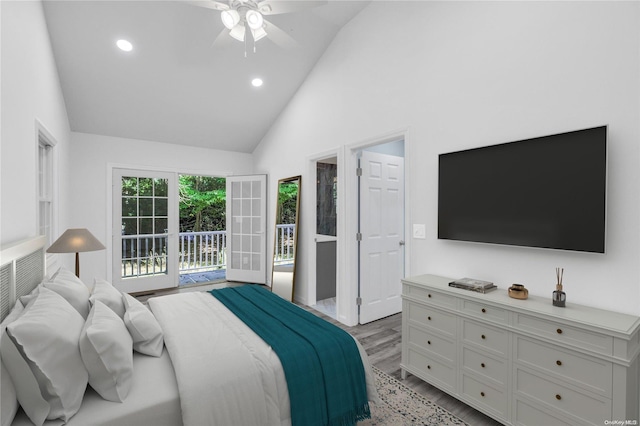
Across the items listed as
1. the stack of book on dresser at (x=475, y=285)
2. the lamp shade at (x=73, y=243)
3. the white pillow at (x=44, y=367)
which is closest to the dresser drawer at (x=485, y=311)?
the stack of book on dresser at (x=475, y=285)

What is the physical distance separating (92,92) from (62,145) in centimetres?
79

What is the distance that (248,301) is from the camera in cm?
249

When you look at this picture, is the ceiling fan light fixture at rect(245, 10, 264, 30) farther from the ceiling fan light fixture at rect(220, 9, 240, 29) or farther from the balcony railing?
the balcony railing

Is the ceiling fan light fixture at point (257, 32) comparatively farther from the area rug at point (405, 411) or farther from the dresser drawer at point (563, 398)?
the dresser drawer at point (563, 398)

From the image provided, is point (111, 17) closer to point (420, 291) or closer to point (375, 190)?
point (375, 190)

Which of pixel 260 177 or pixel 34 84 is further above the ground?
pixel 34 84

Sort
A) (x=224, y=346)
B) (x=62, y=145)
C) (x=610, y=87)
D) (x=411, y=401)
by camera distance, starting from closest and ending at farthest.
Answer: (x=224, y=346) → (x=610, y=87) → (x=411, y=401) → (x=62, y=145)

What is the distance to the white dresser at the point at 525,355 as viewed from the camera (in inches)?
59.9

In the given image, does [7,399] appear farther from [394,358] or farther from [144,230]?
[144,230]

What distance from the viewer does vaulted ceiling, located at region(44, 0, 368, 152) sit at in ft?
10.5

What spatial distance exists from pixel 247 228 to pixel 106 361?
4205 mm

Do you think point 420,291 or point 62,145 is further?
point 62,145

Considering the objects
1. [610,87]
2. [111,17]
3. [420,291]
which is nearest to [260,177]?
[111,17]

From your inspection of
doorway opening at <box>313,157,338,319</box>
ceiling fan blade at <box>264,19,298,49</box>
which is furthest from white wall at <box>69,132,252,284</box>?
ceiling fan blade at <box>264,19,298,49</box>
